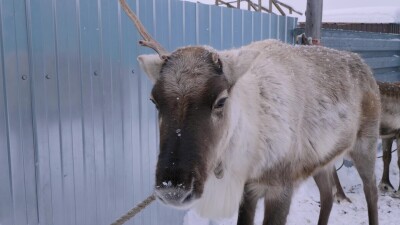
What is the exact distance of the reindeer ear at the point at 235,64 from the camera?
86.0 inches

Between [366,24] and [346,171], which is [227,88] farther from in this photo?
[366,24]

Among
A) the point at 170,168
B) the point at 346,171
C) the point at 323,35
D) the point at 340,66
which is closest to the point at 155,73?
the point at 170,168

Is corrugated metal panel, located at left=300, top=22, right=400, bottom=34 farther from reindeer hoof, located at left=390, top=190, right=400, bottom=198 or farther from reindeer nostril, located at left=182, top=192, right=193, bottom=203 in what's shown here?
reindeer nostril, located at left=182, top=192, right=193, bottom=203

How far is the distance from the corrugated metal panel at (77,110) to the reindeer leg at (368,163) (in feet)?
5.63

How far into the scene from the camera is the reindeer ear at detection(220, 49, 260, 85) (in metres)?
2.19

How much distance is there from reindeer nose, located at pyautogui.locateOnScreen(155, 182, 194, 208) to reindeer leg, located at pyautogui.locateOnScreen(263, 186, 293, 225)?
1115 millimetres

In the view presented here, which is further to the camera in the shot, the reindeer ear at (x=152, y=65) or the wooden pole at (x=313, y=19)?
the wooden pole at (x=313, y=19)

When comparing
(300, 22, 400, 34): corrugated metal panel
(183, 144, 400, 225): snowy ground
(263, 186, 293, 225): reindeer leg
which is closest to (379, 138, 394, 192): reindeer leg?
(183, 144, 400, 225): snowy ground

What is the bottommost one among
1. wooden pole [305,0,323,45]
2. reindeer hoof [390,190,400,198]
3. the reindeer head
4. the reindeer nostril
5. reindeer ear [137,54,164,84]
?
reindeer hoof [390,190,400,198]

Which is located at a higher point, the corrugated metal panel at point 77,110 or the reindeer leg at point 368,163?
the corrugated metal panel at point 77,110

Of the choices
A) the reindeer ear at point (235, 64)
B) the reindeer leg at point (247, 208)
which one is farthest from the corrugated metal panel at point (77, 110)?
the reindeer ear at point (235, 64)

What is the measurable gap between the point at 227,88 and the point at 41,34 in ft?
3.79

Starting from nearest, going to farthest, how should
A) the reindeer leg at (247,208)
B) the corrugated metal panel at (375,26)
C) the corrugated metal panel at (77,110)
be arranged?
the corrugated metal panel at (77,110) → the reindeer leg at (247,208) → the corrugated metal panel at (375,26)

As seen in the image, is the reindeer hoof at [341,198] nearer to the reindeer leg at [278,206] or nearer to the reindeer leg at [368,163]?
the reindeer leg at [368,163]
